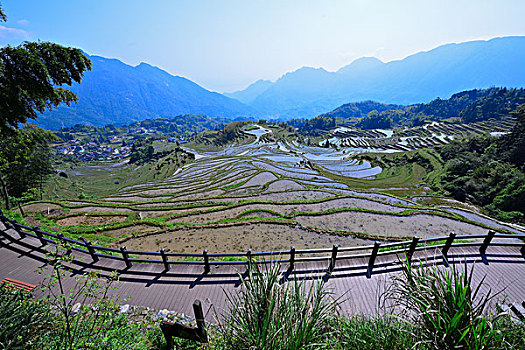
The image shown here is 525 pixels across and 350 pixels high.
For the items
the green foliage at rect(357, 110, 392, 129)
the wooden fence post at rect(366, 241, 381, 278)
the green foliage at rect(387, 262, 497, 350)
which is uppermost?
the green foliage at rect(357, 110, 392, 129)

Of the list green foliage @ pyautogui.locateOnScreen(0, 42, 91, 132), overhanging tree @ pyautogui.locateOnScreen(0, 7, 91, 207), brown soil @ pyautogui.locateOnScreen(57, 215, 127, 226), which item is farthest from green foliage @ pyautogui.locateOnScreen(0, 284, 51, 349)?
brown soil @ pyautogui.locateOnScreen(57, 215, 127, 226)

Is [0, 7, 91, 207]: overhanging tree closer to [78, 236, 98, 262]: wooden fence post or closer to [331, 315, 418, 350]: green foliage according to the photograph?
[78, 236, 98, 262]: wooden fence post

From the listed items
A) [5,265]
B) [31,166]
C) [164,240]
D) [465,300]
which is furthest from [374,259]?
[31,166]

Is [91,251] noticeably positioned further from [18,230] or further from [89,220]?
[89,220]

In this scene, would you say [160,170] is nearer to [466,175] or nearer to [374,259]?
[374,259]

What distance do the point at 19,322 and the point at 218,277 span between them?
517 centimetres

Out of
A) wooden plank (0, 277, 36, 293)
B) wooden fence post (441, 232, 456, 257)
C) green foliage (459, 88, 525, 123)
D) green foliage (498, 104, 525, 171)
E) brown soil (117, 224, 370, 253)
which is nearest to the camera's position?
wooden plank (0, 277, 36, 293)

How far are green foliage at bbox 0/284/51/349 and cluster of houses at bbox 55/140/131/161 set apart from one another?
180 meters

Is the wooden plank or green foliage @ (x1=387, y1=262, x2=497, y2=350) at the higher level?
green foliage @ (x1=387, y1=262, x2=497, y2=350)

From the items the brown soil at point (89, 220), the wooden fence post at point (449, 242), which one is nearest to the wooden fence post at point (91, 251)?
the brown soil at point (89, 220)

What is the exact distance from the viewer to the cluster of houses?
155125mm

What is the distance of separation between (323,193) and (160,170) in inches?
3077

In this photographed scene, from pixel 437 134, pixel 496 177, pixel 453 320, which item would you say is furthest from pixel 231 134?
pixel 453 320

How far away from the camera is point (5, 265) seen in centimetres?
873
